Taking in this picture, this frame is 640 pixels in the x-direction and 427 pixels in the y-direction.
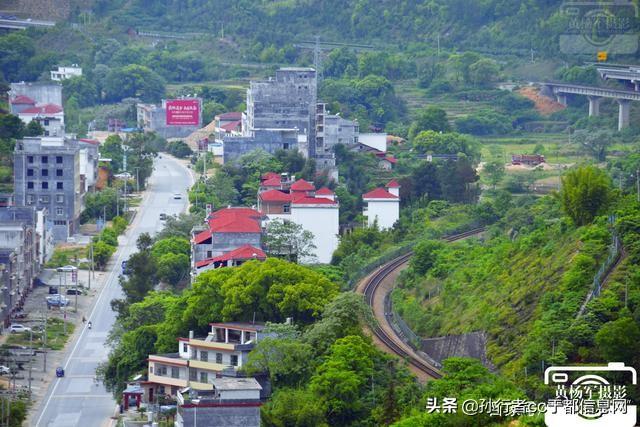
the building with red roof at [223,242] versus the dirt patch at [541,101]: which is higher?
the dirt patch at [541,101]

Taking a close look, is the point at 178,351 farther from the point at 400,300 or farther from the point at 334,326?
the point at 400,300

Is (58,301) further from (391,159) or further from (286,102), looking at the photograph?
(391,159)

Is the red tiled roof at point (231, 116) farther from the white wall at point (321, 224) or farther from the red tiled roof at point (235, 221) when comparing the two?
the red tiled roof at point (235, 221)

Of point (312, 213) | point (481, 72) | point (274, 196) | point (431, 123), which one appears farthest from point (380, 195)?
point (481, 72)

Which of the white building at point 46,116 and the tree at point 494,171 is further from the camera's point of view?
the white building at point 46,116

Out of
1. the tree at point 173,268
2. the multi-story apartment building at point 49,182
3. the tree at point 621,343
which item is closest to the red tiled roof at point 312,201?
the tree at point 173,268

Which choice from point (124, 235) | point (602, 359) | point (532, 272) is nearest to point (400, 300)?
point (532, 272)
